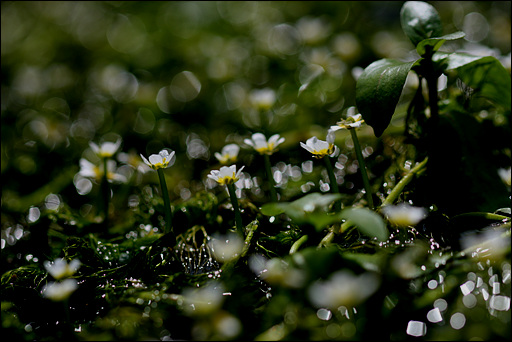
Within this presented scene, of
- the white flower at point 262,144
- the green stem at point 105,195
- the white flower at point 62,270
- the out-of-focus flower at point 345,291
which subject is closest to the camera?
the out-of-focus flower at point 345,291

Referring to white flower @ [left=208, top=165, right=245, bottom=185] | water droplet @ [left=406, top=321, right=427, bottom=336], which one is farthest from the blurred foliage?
white flower @ [left=208, top=165, right=245, bottom=185]

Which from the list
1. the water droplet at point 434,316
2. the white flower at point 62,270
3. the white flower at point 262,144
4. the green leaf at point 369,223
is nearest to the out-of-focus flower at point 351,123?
the white flower at point 262,144

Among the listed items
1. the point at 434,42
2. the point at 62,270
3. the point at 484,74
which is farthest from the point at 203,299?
the point at 484,74

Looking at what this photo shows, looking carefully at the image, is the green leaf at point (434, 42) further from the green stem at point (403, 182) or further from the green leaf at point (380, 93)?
the green stem at point (403, 182)

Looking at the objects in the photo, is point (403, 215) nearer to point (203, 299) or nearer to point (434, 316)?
point (434, 316)

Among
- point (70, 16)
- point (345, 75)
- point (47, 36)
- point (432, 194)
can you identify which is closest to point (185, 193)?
point (432, 194)
